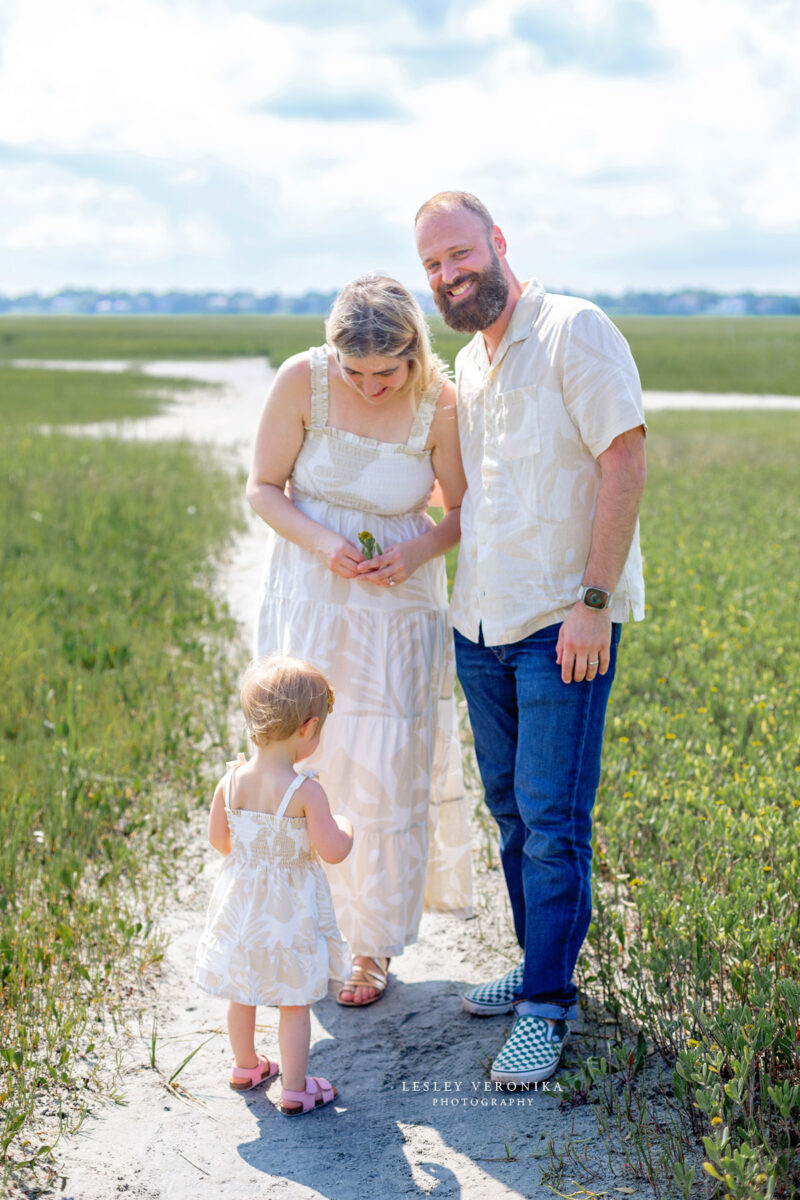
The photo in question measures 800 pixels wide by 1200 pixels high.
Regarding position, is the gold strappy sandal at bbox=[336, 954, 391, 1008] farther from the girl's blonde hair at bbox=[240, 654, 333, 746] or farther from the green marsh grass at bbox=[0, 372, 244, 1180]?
the girl's blonde hair at bbox=[240, 654, 333, 746]

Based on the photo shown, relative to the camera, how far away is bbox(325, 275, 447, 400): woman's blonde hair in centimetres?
333

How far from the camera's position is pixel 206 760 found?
5855 mm

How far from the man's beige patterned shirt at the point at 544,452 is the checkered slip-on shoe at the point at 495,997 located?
121 cm

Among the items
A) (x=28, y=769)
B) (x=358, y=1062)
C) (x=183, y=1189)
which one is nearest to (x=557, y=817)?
(x=358, y=1062)

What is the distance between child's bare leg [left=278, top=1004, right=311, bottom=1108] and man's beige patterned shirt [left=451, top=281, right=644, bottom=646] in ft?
3.92

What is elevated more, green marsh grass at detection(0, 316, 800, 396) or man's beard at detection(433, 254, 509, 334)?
green marsh grass at detection(0, 316, 800, 396)

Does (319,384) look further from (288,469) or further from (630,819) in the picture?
(630,819)

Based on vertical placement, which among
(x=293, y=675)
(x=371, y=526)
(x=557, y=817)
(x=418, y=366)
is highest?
(x=418, y=366)

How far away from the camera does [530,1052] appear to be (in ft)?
10.7

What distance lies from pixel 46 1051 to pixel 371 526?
1908 mm

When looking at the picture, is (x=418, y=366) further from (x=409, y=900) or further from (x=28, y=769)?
(x=28, y=769)

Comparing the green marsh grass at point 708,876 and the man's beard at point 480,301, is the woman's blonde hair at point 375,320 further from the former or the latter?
the green marsh grass at point 708,876

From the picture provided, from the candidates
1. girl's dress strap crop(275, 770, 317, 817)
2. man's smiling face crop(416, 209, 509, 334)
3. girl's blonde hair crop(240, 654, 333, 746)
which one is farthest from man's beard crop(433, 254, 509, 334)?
girl's dress strap crop(275, 770, 317, 817)

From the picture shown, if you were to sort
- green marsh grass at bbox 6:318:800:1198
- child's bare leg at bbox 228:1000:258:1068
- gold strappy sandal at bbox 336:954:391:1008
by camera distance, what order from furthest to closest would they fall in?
gold strappy sandal at bbox 336:954:391:1008
child's bare leg at bbox 228:1000:258:1068
green marsh grass at bbox 6:318:800:1198
